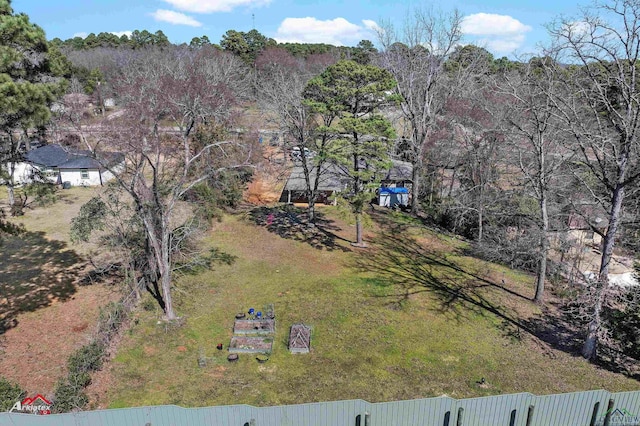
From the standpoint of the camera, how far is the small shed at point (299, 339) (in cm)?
1516

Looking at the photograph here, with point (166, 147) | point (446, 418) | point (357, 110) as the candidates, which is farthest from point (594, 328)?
point (166, 147)

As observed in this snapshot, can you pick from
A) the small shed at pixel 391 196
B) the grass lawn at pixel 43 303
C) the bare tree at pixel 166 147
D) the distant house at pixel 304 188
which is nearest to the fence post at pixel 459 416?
the bare tree at pixel 166 147

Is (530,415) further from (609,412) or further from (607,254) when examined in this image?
(607,254)

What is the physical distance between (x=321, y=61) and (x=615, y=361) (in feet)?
204

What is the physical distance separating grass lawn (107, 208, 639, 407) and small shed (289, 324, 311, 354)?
0.96ft

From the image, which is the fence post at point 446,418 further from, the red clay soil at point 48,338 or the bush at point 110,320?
the bush at point 110,320

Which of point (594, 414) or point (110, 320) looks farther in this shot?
point (110, 320)

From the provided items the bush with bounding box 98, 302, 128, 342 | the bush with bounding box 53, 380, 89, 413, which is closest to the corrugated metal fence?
the bush with bounding box 53, 380, 89, 413

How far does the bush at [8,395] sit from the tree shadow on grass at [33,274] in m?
5.18

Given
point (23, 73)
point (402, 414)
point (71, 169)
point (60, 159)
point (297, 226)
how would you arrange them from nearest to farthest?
point (402, 414) → point (23, 73) → point (297, 226) → point (71, 169) → point (60, 159)

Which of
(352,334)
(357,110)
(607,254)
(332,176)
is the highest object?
(357,110)

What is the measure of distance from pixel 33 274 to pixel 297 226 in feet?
47.3
